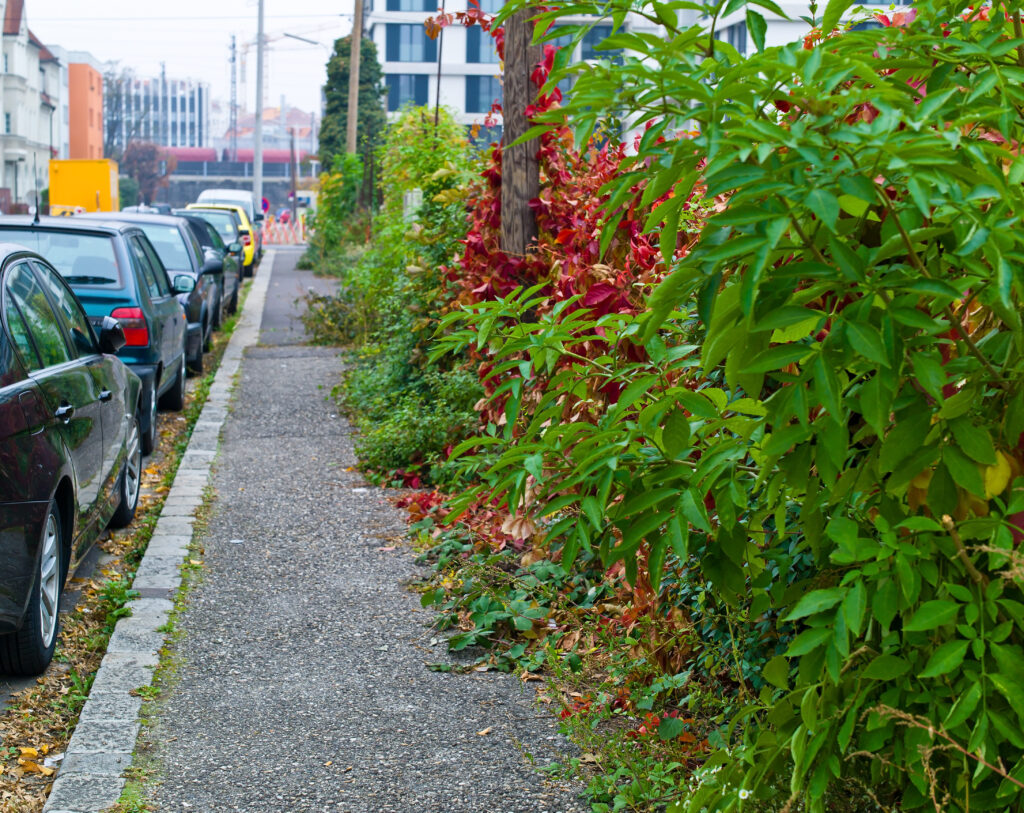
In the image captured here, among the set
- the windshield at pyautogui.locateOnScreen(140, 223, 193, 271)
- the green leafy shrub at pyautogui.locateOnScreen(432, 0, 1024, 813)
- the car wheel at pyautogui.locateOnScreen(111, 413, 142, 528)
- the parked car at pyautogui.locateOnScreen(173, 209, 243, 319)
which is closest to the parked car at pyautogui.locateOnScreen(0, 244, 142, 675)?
the car wheel at pyautogui.locateOnScreen(111, 413, 142, 528)

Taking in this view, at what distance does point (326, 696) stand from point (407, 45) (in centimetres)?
7311

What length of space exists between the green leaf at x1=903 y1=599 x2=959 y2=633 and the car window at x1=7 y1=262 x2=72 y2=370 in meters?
4.15

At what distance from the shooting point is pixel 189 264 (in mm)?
14148

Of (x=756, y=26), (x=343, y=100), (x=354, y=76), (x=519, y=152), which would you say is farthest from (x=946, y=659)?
(x=343, y=100)

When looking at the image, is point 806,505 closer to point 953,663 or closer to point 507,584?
point 953,663

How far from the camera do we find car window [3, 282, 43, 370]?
4.90 meters

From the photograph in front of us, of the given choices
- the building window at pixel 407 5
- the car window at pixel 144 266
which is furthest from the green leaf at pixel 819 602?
the building window at pixel 407 5

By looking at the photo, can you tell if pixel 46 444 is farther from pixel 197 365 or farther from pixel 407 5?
pixel 407 5

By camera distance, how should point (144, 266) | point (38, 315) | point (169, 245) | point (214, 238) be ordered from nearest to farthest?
point (38, 315) < point (144, 266) < point (169, 245) < point (214, 238)

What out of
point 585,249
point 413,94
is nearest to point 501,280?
point 585,249

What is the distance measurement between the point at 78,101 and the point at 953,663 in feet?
334

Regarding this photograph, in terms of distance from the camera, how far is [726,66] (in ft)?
6.88

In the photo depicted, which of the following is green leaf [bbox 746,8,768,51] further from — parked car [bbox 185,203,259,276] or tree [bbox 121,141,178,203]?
tree [bbox 121,141,178,203]

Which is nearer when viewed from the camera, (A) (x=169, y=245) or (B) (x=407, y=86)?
(A) (x=169, y=245)
